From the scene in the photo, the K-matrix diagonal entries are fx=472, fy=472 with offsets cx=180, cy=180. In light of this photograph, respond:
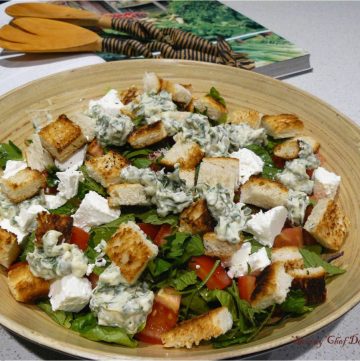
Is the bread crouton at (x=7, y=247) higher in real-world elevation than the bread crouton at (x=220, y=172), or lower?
lower

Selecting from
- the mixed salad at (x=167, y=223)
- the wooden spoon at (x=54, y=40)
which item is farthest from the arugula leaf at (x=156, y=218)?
the wooden spoon at (x=54, y=40)

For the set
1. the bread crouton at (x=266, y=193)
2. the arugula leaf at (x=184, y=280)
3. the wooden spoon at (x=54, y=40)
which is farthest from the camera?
the wooden spoon at (x=54, y=40)

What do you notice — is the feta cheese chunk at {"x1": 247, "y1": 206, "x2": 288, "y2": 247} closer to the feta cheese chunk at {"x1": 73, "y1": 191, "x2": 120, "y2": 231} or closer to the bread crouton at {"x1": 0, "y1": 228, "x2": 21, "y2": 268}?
the feta cheese chunk at {"x1": 73, "y1": 191, "x2": 120, "y2": 231}

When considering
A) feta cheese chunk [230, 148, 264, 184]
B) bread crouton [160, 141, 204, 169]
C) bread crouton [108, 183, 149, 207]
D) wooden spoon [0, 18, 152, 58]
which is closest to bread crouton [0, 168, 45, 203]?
bread crouton [108, 183, 149, 207]

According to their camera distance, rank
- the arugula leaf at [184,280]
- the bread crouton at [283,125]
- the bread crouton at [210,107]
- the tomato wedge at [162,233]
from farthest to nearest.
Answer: the bread crouton at [210,107] < the bread crouton at [283,125] < the tomato wedge at [162,233] < the arugula leaf at [184,280]

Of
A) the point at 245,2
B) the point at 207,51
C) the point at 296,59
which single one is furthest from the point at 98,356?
the point at 245,2

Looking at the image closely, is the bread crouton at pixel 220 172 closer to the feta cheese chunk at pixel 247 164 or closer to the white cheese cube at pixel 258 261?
the feta cheese chunk at pixel 247 164

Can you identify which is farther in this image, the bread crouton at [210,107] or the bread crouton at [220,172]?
the bread crouton at [210,107]

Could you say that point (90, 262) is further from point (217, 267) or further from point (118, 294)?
point (217, 267)
